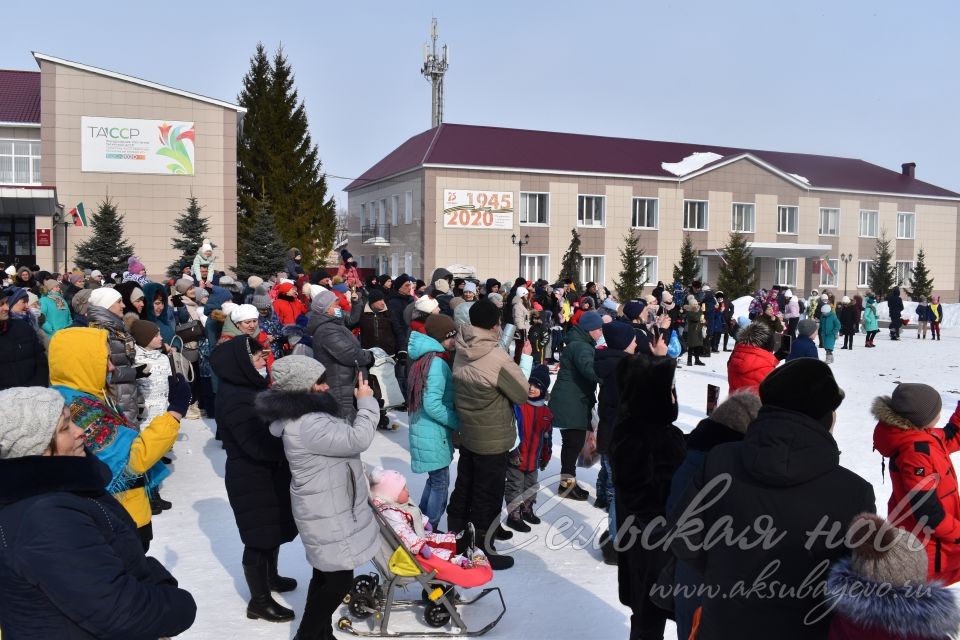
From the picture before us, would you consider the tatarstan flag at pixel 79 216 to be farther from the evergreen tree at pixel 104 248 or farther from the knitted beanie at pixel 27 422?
the knitted beanie at pixel 27 422

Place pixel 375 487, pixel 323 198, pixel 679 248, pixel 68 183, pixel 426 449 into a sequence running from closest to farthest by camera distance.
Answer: pixel 375 487 < pixel 426 449 < pixel 68 183 < pixel 323 198 < pixel 679 248

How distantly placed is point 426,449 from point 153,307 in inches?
182

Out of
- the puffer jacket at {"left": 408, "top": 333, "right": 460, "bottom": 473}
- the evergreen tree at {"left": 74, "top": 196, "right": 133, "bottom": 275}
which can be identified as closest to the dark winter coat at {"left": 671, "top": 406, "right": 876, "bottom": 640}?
the puffer jacket at {"left": 408, "top": 333, "right": 460, "bottom": 473}

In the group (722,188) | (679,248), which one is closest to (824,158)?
(722,188)

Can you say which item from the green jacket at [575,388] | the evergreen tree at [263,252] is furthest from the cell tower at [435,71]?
the green jacket at [575,388]

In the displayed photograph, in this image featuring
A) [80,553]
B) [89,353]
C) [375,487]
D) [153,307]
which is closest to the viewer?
[80,553]

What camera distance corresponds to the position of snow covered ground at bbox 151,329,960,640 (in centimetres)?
454

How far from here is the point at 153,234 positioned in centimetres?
2602

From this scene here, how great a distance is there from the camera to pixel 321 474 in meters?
3.84

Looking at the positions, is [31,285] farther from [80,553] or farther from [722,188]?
[722,188]

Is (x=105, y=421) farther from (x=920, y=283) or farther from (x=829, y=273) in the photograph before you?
(x=920, y=283)

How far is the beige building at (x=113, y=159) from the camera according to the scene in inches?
975

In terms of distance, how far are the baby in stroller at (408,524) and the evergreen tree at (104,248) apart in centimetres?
2137

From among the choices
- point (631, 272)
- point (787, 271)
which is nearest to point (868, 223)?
point (787, 271)
